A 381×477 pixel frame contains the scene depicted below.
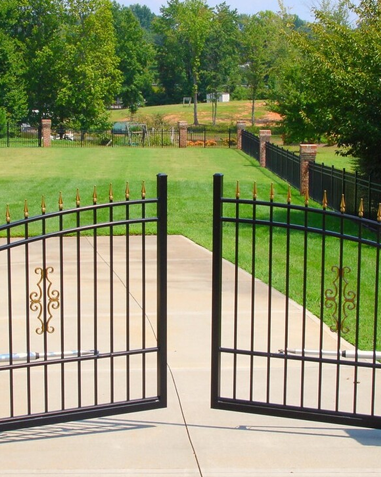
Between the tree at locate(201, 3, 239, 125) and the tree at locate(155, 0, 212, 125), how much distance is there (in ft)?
3.45

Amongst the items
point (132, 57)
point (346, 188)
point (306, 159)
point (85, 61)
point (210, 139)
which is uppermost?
point (132, 57)

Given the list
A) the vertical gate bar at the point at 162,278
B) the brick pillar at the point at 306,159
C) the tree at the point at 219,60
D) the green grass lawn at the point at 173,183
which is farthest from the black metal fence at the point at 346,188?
the tree at the point at 219,60

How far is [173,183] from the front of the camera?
25.4m

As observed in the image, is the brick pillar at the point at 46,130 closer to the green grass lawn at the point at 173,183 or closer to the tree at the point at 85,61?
the green grass lawn at the point at 173,183

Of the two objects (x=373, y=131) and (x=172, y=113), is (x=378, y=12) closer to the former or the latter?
(x=373, y=131)

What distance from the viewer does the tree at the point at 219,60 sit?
81.7 metres

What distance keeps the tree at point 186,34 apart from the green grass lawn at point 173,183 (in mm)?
39586

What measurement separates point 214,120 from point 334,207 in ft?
191

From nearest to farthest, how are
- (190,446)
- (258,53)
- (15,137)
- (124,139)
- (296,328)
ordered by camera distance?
(190,446) < (296,328) < (124,139) < (15,137) < (258,53)

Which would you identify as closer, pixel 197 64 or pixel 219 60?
pixel 197 64

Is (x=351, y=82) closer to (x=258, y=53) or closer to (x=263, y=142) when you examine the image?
(x=263, y=142)

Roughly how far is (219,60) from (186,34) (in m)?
6.57

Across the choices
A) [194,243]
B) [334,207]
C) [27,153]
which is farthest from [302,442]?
[27,153]

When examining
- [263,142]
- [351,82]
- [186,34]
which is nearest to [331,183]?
[351,82]
